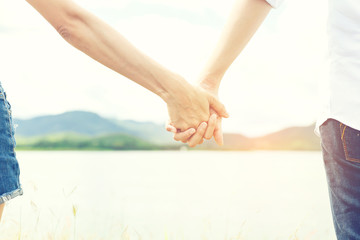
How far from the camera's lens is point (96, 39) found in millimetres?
1982

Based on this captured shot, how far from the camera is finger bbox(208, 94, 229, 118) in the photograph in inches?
105

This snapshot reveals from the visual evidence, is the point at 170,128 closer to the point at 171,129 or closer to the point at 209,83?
the point at 171,129

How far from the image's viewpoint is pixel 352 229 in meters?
Answer: 1.61

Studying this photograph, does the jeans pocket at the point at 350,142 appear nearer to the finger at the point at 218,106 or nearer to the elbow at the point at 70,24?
the finger at the point at 218,106

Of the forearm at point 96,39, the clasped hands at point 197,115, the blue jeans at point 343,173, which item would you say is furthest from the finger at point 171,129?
the blue jeans at point 343,173

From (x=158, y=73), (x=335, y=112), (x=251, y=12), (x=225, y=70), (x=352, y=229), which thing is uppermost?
(x=251, y=12)

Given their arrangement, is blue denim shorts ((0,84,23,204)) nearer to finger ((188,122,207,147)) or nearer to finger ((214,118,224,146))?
finger ((188,122,207,147))

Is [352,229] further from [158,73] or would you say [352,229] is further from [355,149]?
[158,73]

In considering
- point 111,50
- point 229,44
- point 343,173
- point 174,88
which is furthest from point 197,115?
point 343,173

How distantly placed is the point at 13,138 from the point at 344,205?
4.75ft

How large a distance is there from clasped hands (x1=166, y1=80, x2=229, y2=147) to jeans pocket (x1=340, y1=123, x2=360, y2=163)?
1.16 meters

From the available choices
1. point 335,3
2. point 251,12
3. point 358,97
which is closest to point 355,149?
point 358,97

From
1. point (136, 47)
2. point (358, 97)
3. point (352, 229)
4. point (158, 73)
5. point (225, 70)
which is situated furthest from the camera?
point (225, 70)

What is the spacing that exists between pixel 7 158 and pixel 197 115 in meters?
1.41
